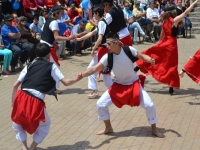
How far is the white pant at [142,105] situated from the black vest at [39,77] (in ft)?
2.96

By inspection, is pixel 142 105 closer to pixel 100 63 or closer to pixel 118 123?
pixel 100 63

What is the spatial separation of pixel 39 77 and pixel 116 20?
3.18m

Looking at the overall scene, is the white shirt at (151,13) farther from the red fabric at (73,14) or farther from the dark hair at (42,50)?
the dark hair at (42,50)

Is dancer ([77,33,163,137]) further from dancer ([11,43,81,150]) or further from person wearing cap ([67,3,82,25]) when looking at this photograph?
person wearing cap ([67,3,82,25])

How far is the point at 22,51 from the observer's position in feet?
38.3

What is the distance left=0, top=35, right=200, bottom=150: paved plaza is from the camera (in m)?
6.17

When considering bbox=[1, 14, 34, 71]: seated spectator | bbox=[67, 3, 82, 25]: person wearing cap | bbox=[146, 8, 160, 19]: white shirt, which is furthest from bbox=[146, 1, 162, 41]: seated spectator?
bbox=[1, 14, 34, 71]: seated spectator

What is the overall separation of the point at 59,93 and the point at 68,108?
1.23 metres

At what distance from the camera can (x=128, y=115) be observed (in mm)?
7539

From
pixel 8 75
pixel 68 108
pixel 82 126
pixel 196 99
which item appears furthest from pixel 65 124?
pixel 8 75

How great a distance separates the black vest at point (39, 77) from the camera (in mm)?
5590

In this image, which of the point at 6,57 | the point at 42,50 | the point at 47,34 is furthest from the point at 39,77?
the point at 6,57

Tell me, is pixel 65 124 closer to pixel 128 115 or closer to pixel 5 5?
pixel 128 115

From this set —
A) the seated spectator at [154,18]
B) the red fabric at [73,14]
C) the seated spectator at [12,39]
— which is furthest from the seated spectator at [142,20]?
the seated spectator at [12,39]
